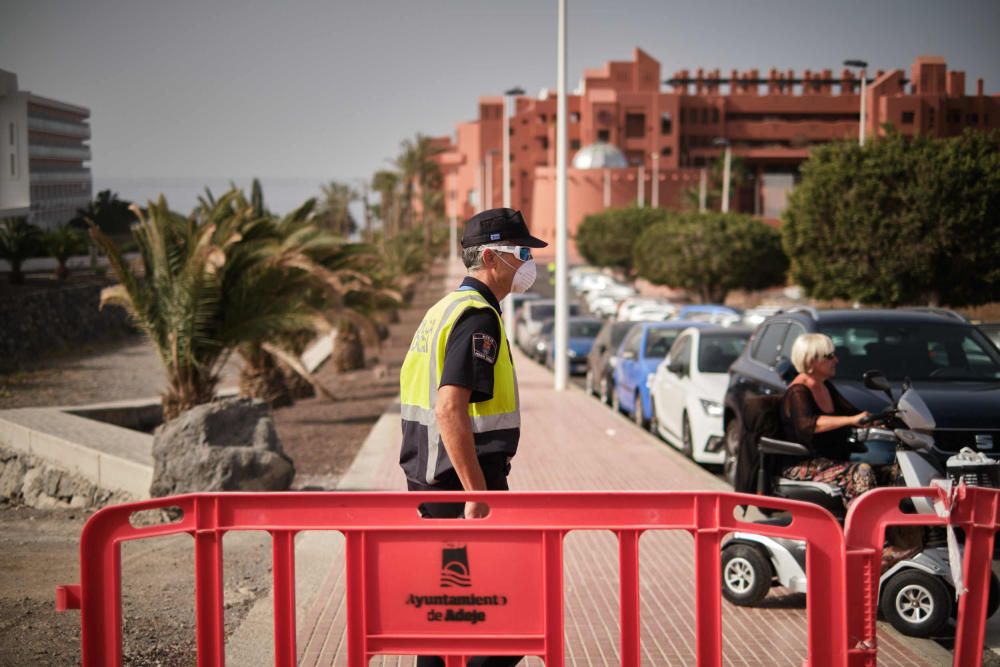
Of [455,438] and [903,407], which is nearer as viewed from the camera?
[455,438]

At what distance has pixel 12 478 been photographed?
10.4 metres

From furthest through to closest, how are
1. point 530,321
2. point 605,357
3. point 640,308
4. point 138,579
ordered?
point 640,308
point 530,321
point 605,357
point 138,579

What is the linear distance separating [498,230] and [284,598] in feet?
5.20

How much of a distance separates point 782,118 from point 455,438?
132 meters

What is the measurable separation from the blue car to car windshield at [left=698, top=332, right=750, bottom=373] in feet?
6.95

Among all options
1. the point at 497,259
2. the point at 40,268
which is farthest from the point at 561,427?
the point at 40,268

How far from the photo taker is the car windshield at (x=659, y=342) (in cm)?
1727

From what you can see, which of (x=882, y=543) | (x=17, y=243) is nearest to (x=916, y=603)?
(x=882, y=543)

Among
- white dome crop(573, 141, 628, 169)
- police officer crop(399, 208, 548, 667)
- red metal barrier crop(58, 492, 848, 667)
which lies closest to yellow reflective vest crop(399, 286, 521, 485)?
police officer crop(399, 208, 548, 667)

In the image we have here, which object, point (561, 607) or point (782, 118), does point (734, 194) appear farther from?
point (561, 607)

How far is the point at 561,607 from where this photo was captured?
13.3 ft

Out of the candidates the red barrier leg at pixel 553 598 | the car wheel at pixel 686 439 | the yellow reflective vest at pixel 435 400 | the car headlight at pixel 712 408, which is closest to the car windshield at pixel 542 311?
the car wheel at pixel 686 439

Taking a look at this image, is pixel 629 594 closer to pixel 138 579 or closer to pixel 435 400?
pixel 435 400

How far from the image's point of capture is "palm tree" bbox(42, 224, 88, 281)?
39.2 m
